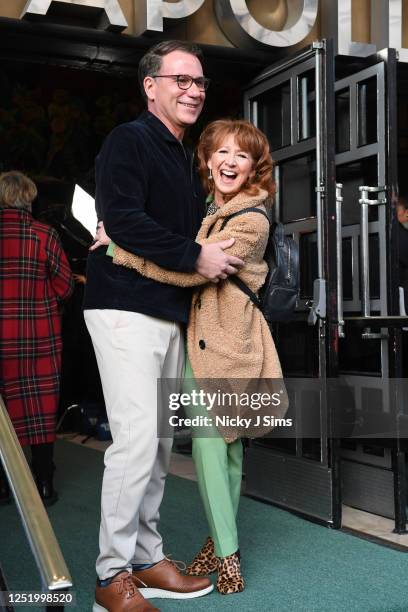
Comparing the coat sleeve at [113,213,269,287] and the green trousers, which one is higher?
the coat sleeve at [113,213,269,287]

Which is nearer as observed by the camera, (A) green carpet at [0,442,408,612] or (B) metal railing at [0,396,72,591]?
(B) metal railing at [0,396,72,591]

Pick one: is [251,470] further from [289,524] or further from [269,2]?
[269,2]

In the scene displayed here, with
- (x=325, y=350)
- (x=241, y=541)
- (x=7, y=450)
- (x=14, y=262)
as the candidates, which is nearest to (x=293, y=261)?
(x=325, y=350)

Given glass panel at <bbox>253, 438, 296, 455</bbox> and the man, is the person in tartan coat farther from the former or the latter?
→ the man

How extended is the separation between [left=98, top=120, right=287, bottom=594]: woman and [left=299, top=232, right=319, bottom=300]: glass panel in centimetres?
114

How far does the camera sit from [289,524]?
134 inches

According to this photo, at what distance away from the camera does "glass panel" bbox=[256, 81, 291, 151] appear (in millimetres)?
3857

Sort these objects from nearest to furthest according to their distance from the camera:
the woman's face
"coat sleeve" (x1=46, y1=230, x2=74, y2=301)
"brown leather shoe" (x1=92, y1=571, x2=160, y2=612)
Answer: "brown leather shoe" (x1=92, y1=571, x2=160, y2=612) < the woman's face < "coat sleeve" (x1=46, y1=230, x2=74, y2=301)

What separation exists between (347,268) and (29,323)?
4.91 ft

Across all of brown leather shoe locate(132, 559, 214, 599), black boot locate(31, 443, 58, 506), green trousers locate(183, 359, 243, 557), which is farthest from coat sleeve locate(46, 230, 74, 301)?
brown leather shoe locate(132, 559, 214, 599)

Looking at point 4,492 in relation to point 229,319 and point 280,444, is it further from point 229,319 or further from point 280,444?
point 229,319

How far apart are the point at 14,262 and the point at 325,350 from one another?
1.48 meters

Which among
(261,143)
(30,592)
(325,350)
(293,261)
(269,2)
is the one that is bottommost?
(30,592)

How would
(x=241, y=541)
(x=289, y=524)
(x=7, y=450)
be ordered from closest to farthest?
(x=7, y=450), (x=241, y=541), (x=289, y=524)
